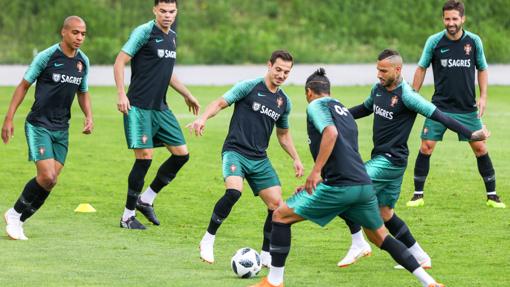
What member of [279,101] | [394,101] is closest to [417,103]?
[394,101]

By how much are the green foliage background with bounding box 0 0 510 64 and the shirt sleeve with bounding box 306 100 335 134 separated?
30118 millimetres

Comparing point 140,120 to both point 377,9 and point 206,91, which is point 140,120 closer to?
point 206,91

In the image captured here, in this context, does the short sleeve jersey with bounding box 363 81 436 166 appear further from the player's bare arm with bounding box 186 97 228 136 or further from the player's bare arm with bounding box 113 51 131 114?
the player's bare arm with bounding box 113 51 131 114

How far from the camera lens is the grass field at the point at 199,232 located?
36.4 feet

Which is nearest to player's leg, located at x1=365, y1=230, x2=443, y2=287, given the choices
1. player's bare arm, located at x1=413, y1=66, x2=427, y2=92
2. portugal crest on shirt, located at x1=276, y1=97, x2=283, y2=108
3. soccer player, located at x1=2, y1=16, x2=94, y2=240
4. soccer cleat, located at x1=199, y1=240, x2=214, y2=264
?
soccer cleat, located at x1=199, y1=240, x2=214, y2=264

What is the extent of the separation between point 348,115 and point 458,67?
525 centimetres

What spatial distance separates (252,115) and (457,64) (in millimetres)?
4401

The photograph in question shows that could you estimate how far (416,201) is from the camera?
619 inches

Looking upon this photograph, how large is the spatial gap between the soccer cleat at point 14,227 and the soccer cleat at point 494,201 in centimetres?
609

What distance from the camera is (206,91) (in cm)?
3425

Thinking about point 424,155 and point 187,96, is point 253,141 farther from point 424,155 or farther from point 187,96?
point 424,155

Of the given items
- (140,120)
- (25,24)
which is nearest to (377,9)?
(25,24)

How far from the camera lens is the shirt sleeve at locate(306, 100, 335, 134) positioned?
10352 millimetres

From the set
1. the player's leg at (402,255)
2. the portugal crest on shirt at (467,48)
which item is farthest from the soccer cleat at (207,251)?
the portugal crest on shirt at (467,48)
